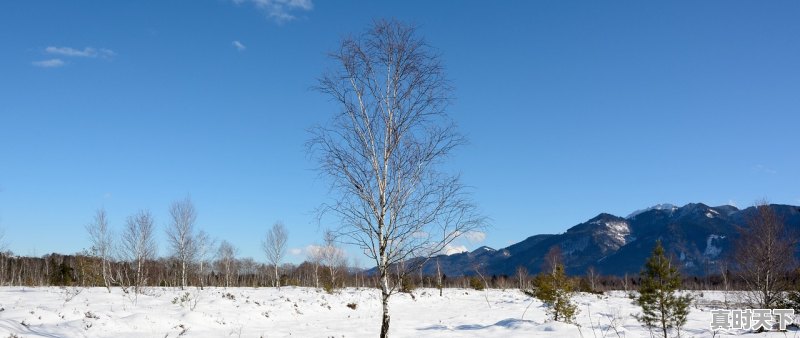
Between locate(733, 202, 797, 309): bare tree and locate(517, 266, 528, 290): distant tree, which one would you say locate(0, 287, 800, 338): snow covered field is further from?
locate(517, 266, 528, 290): distant tree

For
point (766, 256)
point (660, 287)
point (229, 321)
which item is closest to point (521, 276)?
point (766, 256)

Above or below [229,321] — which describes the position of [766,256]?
above

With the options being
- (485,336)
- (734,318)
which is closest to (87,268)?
(485,336)

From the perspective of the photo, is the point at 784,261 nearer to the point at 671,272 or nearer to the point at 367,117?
the point at 671,272

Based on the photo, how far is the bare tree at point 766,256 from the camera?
3028 centimetres

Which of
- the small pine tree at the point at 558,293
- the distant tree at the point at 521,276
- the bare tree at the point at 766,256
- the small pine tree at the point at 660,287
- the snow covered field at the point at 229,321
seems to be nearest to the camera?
the snow covered field at the point at 229,321

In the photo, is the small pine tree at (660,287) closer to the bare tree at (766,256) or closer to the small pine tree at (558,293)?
the small pine tree at (558,293)

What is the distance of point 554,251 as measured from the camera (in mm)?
64562

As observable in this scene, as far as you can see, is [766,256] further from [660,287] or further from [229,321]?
[229,321]

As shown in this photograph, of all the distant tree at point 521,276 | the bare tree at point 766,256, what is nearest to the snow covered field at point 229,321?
the bare tree at point 766,256

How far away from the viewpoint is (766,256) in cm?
3077

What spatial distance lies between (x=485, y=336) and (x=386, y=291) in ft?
34.0

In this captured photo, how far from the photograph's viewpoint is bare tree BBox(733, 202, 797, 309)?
30281 millimetres

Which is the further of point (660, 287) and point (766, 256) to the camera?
point (766, 256)
